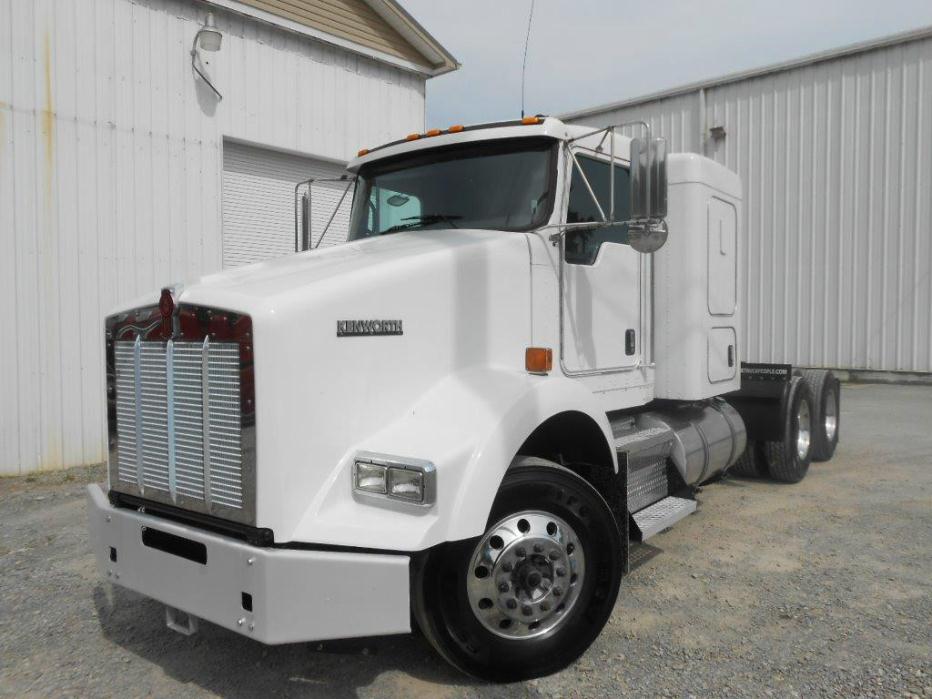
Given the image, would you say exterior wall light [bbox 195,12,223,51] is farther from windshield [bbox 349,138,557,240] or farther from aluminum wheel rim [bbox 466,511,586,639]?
aluminum wheel rim [bbox 466,511,586,639]

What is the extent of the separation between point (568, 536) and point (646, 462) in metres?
1.62

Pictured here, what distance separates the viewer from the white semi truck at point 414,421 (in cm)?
286

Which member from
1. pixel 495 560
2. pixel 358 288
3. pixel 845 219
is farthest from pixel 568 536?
pixel 845 219

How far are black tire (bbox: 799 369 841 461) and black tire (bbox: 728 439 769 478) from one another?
949mm

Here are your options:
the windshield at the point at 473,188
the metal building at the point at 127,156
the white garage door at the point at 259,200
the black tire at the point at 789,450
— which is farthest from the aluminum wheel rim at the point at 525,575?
the white garage door at the point at 259,200

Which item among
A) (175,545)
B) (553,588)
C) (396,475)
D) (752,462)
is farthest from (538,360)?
(752,462)

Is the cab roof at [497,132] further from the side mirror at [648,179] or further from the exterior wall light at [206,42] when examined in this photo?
the exterior wall light at [206,42]

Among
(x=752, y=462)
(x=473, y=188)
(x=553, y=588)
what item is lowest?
(x=752, y=462)

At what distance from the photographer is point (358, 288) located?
3223 millimetres

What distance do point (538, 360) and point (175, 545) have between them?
1958 mm

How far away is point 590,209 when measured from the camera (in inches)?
176

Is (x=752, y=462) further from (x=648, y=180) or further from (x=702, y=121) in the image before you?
(x=702, y=121)

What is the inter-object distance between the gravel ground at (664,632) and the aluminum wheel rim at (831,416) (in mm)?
2100

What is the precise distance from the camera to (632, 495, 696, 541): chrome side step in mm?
4301
